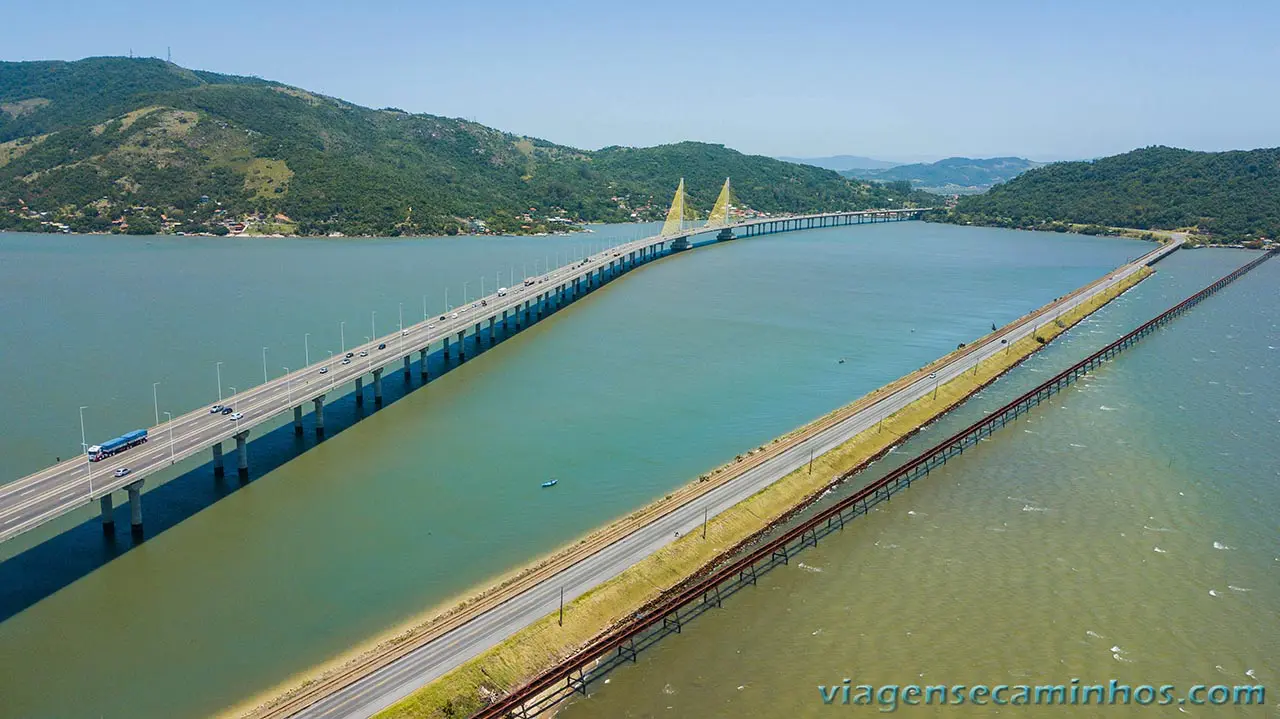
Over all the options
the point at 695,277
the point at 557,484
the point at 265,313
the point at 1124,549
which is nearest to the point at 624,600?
the point at 557,484

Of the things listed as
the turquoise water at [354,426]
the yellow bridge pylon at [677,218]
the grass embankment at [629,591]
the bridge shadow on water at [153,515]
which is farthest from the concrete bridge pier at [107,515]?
the yellow bridge pylon at [677,218]

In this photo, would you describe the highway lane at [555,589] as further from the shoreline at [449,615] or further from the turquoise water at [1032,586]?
the turquoise water at [1032,586]

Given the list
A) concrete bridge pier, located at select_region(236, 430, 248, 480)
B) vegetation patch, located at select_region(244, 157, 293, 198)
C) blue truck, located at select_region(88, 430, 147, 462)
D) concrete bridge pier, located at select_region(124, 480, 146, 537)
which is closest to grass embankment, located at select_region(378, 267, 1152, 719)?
concrete bridge pier, located at select_region(124, 480, 146, 537)

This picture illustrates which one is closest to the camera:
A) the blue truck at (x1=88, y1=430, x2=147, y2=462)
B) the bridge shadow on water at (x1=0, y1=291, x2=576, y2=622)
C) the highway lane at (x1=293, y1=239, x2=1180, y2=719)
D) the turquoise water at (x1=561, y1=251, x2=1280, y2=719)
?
the highway lane at (x1=293, y1=239, x2=1180, y2=719)

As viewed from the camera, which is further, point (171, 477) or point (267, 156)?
point (267, 156)

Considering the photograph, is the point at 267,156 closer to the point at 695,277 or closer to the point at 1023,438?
the point at 695,277

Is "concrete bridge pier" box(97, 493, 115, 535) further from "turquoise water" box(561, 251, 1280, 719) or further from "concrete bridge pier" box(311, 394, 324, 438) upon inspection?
"turquoise water" box(561, 251, 1280, 719)

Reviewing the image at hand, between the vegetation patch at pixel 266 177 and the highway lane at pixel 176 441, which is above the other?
the vegetation patch at pixel 266 177
